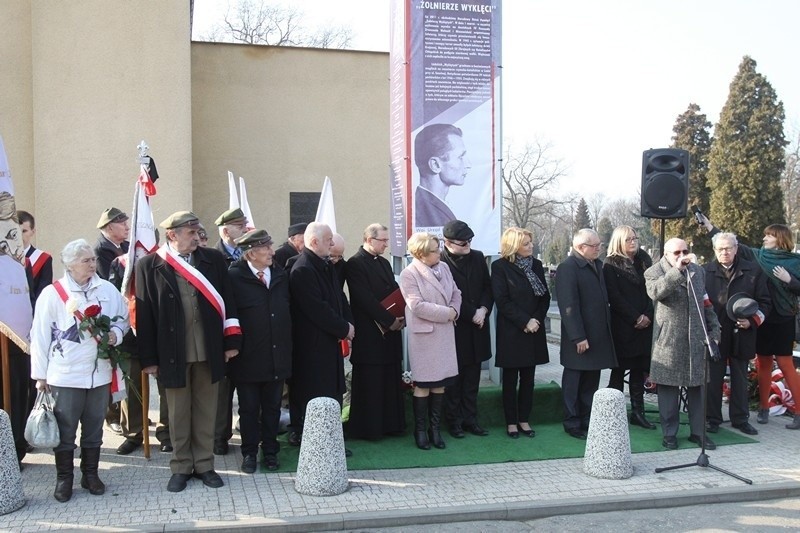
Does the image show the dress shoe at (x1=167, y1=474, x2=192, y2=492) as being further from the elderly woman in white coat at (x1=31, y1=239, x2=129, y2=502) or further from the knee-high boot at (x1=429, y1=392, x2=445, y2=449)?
the knee-high boot at (x1=429, y1=392, x2=445, y2=449)

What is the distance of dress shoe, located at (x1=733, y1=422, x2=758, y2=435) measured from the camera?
7.79 metres

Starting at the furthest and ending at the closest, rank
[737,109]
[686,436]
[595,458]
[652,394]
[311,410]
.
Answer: [737,109], [652,394], [686,436], [595,458], [311,410]

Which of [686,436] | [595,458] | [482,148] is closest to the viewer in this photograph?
[595,458]

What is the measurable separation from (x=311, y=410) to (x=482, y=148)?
424 centimetres

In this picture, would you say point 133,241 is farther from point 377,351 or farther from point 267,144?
point 267,144

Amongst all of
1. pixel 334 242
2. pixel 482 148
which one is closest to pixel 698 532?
pixel 334 242

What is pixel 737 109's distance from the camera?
39.8 m

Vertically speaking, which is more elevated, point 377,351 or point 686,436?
point 377,351

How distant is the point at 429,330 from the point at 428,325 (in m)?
0.05

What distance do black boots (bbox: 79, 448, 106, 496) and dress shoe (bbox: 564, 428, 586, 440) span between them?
4475mm

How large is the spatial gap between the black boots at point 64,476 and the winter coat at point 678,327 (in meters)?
5.34

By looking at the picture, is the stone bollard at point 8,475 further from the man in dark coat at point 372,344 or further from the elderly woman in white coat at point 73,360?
Result: the man in dark coat at point 372,344

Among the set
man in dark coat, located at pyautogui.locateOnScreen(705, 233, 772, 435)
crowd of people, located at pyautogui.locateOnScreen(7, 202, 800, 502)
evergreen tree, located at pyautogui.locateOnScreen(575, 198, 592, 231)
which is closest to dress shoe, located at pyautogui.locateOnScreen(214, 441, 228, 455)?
crowd of people, located at pyautogui.locateOnScreen(7, 202, 800, 502)

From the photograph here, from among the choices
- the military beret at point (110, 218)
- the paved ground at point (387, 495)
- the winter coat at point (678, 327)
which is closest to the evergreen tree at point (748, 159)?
the winter coat at point (678, 327)
